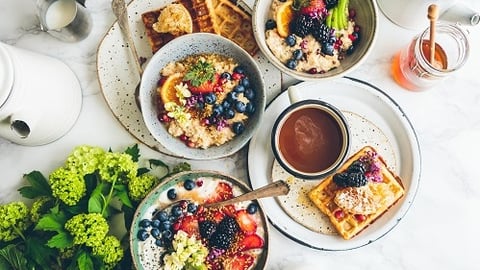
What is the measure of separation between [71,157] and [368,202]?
0.95 m

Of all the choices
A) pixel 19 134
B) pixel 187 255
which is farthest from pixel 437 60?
pixel 19 134

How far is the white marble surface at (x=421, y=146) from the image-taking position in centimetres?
227

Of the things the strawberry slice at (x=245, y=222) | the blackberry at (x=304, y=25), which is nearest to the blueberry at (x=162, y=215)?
the strawberry slice at (x=245, y=222)

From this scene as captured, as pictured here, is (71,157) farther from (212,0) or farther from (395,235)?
(395,235)

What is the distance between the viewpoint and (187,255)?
209 centimetres

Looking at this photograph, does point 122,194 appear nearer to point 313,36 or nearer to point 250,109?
point 250,109

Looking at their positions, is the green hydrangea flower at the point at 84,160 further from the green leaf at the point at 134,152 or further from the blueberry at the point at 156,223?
the blueberry at the point at 156,223

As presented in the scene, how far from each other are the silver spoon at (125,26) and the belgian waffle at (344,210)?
0.67 meters

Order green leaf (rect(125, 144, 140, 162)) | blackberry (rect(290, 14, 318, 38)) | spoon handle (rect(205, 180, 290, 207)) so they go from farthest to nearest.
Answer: green leaf (rect(125, 144, 140, 162))
blackberry (rect(290, 14, 318, 38))
spoon handle (rect(205, 180, 290, 207))

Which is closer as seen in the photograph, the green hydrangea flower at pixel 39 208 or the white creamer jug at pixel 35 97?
the white creamer jug at pixel 35 97

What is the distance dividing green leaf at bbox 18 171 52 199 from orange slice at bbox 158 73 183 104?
47 cm

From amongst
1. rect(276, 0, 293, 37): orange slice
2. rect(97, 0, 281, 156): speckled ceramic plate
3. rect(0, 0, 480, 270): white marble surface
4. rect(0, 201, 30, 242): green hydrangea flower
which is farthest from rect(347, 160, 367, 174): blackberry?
rect(0, 201, 30, 242): green hydrangea flower

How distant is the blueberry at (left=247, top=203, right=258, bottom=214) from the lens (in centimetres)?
216

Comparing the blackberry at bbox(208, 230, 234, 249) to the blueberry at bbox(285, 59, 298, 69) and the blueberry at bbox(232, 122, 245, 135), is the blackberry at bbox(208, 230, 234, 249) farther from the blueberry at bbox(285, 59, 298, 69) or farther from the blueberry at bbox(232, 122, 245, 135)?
the blueberry at bbox(285, 59, 298, 69)
